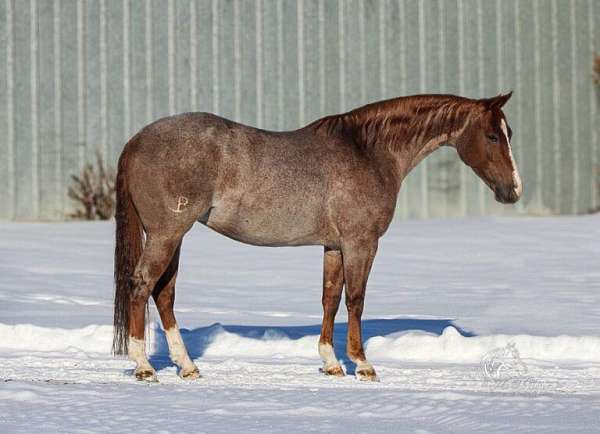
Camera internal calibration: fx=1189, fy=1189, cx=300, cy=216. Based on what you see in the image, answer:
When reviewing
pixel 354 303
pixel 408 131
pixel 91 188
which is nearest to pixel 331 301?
pixel 354 303

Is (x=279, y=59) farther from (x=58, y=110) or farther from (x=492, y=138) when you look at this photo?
(x=492, y=138)

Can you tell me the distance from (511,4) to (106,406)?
12270 millimetres

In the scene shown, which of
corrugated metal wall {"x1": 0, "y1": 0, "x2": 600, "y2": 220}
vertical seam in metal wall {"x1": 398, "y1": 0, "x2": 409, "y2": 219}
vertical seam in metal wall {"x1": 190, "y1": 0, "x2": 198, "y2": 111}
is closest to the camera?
corrugated metal wall {"x1": 0, "y1": 0, "x2": 600, "y2": 220}

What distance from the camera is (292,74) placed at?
51.3ft

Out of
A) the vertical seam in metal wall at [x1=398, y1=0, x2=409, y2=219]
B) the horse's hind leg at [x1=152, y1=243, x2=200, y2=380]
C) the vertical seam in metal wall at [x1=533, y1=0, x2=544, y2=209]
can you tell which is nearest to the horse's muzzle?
the horse's hind leg at [x1=152, y1=243, x2=200, y2=380]

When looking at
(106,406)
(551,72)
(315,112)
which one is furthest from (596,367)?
(551,72)

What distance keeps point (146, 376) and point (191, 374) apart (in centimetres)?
28

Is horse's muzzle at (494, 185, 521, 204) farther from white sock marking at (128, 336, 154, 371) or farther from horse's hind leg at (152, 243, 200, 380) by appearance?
white sock marking at (128, 336, 154, 371)

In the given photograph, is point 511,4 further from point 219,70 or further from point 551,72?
point 219,70

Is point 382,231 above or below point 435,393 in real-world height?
above

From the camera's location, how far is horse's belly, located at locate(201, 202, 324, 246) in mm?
6844

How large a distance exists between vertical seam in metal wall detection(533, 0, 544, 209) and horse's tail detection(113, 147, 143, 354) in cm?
1033

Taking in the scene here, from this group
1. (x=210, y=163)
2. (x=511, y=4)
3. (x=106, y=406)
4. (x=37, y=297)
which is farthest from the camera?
(x=511, y=4)

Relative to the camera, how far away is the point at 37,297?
34.0 ft
